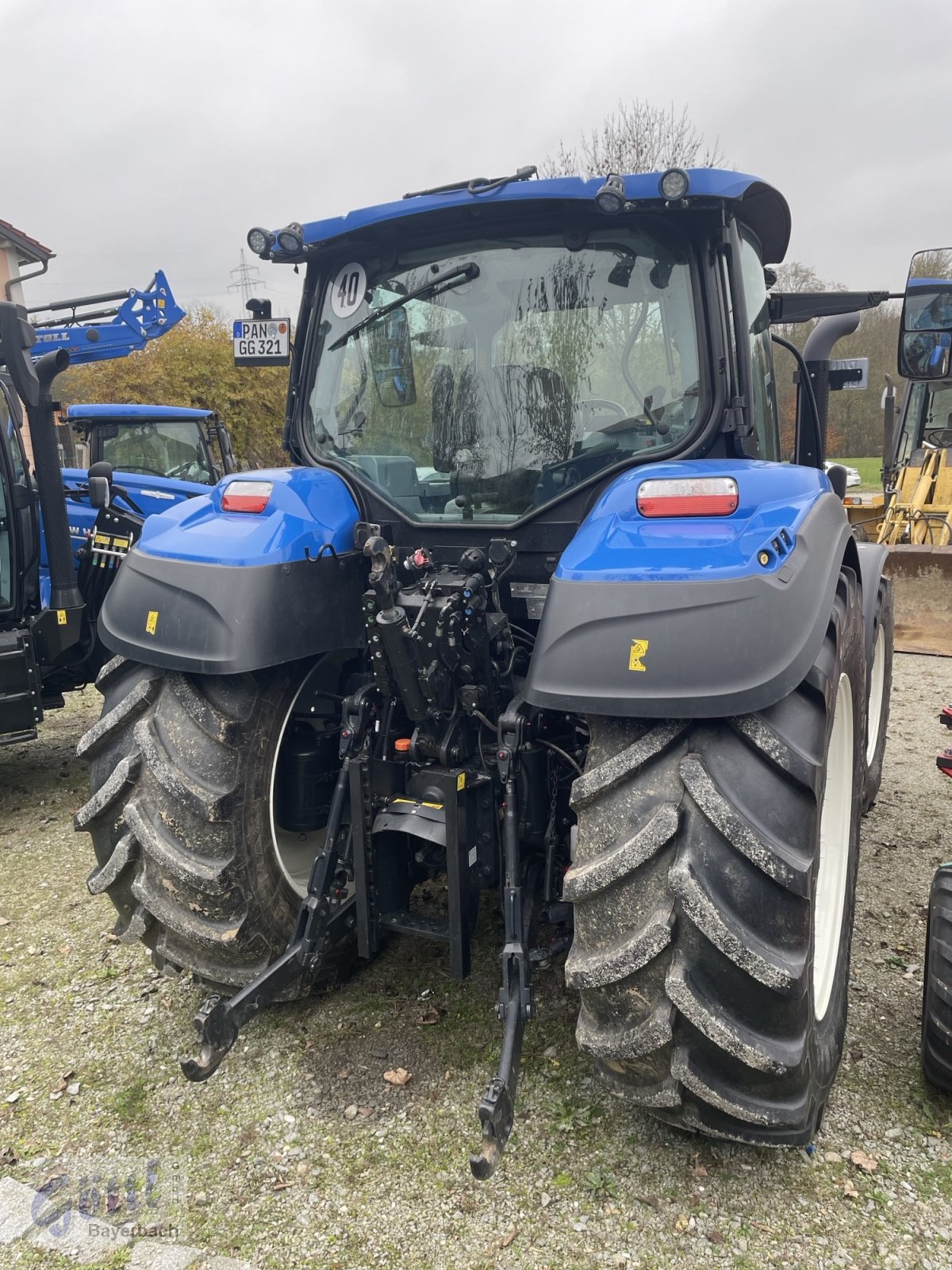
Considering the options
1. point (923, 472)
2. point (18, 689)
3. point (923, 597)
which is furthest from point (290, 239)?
point (923, 472)

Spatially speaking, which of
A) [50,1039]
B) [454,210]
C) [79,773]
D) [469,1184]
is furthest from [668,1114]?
[79,773]

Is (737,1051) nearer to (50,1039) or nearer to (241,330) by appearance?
(50,1039)

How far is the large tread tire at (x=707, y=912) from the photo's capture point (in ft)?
5.89

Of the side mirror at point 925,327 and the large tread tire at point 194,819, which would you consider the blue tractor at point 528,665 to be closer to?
the large tread tire at point 194,819

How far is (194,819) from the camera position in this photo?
7.72 ft

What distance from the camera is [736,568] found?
6.08 ft

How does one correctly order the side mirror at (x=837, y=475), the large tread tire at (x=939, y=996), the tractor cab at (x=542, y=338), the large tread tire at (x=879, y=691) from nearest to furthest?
the large tread tire at (x=939, y=996), the tractor cab at (x=542, y=338), the side mirror at (x=837, y=475), the large tread tire at (x=879, y=691)

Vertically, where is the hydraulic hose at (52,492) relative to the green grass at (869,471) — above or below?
above

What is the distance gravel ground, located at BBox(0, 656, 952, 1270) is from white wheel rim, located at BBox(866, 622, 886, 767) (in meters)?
1.03

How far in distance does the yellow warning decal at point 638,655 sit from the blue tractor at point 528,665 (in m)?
0.01

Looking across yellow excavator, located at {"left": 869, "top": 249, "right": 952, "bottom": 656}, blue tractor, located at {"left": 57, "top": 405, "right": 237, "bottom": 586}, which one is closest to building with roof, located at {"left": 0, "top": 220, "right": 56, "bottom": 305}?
blue tractor, located at {"left": 57, "top": 405, "right": 237, "bottom": 586}

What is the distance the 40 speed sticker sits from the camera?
2820 millimetres

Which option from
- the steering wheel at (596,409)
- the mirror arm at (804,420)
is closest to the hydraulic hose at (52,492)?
the steering wheel at (596,409)

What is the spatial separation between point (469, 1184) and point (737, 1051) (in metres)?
0.78
